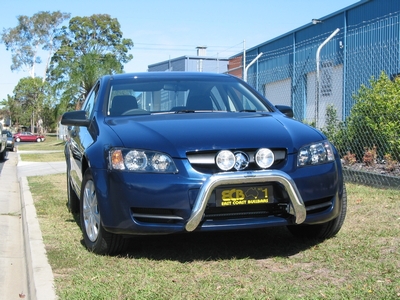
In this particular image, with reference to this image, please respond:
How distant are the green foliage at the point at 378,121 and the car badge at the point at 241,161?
17.0 feet

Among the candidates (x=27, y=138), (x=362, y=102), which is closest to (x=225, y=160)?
(x=362, y=102)

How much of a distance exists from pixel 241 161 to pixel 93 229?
1.44 meters

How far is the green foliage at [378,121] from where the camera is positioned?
8.59 meters

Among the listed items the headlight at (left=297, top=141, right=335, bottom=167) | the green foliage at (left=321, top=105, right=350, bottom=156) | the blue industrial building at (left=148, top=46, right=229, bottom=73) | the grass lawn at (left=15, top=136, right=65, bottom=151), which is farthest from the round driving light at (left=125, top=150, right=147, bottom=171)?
the grass lawn at (left=15, top=136, right=65, bottom=151)

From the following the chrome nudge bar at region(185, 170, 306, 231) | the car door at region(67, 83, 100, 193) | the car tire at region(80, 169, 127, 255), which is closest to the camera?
the chrome nudge bar at region(185, 170, 306, 231)

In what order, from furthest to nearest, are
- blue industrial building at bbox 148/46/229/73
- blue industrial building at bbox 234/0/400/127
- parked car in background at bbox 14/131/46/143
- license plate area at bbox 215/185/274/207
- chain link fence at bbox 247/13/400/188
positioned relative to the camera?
parked car in background at bbox 14/131/46/143
blue industrial building at bbox 148/46/229/73
blue industrial building at bbox 234/0/400/127
chain link fence at bbox 247/13/400/188
license plate area at bbox 215/185/274/207

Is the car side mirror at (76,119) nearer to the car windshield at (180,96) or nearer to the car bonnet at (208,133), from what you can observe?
the car windshield at (180,96)

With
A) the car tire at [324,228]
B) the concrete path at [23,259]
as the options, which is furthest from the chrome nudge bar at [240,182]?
the concrete path at [23,259]

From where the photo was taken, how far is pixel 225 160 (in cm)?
389

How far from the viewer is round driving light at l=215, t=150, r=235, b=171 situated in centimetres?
389

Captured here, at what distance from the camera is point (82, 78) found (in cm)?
3422

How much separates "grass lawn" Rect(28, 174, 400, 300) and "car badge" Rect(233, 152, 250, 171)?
2.37 ft

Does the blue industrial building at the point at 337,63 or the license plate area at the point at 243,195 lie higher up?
the blue industrial building at the point at 337,63

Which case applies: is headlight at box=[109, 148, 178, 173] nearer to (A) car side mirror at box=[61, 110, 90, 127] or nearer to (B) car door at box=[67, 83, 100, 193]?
(B) car door at box=[67, 83, 100, 193]
